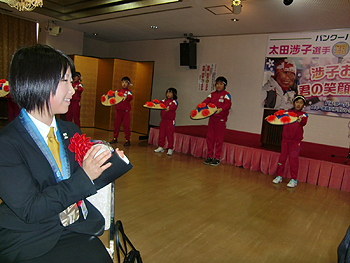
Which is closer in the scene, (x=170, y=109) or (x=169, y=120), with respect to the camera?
(x=170, y=109)

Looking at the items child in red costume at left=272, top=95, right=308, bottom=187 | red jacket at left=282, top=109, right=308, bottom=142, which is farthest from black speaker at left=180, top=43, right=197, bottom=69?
red jacket at left=282, top=109, right=308, bottom=142

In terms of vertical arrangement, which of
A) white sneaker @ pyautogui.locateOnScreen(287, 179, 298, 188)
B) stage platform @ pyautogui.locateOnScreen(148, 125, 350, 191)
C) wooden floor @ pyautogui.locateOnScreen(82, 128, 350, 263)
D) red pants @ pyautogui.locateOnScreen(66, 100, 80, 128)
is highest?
red pants @ pyautogui.locateOnScreen(66, 100, 80, 128)

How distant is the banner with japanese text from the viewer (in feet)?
18.1

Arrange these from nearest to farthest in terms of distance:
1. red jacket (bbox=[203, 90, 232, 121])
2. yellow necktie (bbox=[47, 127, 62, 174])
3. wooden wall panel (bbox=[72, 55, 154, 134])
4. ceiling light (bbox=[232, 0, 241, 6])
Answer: yellow necktie (bbox=[47, 127, 62, 174])
ceiling light (bbox=[232, 0, 241, 6])
red jacket (bbox=[203, 90, 232, 121])
wooden wall panel (bbox=[72, 55, 154, 134])

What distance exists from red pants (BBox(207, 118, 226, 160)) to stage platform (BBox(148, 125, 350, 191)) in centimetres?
17

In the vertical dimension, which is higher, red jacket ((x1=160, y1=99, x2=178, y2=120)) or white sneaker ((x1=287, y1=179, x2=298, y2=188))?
red jacket ((x1=160, y1=99, x2=178, y2=120))

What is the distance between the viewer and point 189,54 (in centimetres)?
746

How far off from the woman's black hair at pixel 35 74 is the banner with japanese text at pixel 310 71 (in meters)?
6.06

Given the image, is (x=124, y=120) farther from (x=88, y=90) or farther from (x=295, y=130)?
(x=295, y=130)

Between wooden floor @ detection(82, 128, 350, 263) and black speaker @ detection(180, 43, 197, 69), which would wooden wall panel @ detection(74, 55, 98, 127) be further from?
wooden floor @ detection(82, 128, 350, 263)

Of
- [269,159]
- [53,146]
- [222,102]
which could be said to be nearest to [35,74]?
[53,146]

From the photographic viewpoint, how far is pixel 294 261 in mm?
1928

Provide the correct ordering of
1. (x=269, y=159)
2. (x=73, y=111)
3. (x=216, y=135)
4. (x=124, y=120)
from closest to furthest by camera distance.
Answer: (x=269, y=159), (x=216, y=135), (x=124, y=120), (x=73, y=111)

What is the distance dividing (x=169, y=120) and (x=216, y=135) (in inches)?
41.3
